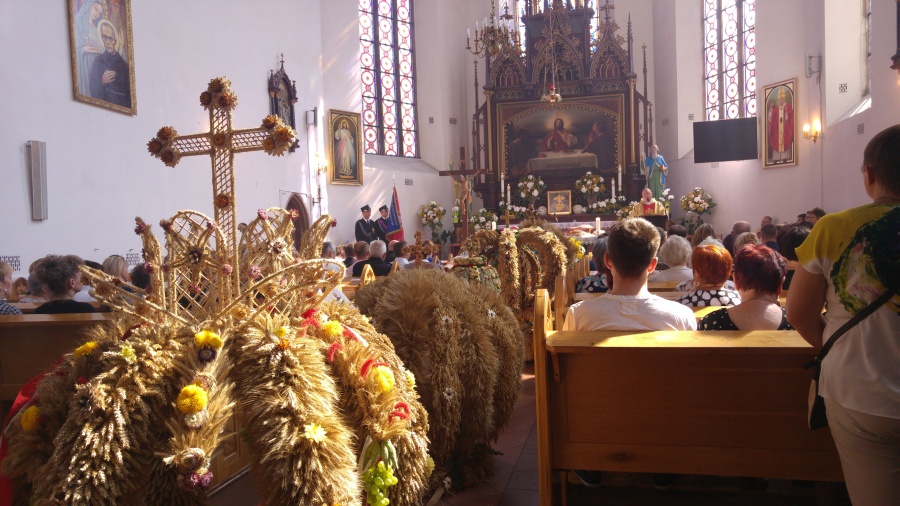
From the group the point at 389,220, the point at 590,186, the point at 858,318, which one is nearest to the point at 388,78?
the point at 389,220

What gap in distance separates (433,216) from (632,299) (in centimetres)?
1430

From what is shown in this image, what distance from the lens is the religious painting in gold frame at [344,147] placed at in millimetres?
14508

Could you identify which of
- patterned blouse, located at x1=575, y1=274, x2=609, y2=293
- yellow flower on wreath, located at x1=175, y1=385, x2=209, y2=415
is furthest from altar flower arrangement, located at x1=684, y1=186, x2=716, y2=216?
yellow flower on wreath, located at x1=175, y1=385, x2=209, y2=415

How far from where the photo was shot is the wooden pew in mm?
2279

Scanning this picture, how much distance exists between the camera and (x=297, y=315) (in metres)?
2.06

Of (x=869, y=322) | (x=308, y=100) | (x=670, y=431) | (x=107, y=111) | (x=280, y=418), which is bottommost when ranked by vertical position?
(x=670, y=431)

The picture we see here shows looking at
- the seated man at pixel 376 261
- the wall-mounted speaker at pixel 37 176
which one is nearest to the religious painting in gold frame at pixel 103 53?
the wall-mounted speaker at pixel 37 176

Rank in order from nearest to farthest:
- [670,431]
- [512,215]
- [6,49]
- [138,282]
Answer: [670,431] → [138,282] → [6,49] → [512,215]

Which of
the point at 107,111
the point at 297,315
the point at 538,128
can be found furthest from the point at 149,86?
the point at 538,128

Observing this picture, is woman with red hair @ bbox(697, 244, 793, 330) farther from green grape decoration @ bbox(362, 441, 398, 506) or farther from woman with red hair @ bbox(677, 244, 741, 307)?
green grape decoration @ bbox(362, 441, 398, 506)

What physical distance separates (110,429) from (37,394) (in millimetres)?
389

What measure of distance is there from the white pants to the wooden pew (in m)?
0.46

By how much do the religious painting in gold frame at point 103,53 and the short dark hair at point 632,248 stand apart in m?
6.15

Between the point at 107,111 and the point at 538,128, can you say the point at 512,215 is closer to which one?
the point at 538,128
